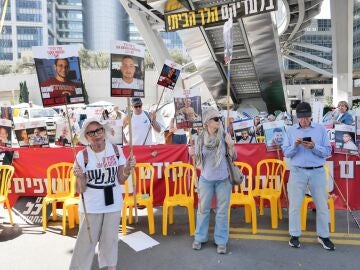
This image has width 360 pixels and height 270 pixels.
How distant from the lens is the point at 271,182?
19.6 feet

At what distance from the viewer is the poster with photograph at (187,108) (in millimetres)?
5621

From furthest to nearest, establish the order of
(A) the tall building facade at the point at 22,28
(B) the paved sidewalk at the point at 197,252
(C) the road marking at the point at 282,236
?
(A) the tall building facade at the point at 22,28
(C) the road marking at the point at 282,236
(B) the paved sidewalk at the point at 197,252

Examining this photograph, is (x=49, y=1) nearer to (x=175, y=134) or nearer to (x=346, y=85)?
(x=346, y=85)

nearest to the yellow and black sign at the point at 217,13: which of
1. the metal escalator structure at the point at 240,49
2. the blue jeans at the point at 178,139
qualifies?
the metal escalator structure at the point at 240,49

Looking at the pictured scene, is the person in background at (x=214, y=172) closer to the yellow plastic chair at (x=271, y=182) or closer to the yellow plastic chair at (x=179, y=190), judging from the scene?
the yellow plastic chair at (x=179, y=190)

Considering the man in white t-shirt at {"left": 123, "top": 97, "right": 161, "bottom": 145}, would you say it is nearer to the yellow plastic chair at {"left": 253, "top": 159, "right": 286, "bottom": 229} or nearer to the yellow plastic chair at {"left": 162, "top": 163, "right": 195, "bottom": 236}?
the yellow plastic chair at {"left": 162, "top": 163, "right": 195, "bottom": 236}

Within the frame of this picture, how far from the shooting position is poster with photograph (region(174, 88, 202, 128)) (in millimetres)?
5621

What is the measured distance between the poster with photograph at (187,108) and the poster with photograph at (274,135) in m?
1.14

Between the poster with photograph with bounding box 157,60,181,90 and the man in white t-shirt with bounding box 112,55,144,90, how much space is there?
132 cm

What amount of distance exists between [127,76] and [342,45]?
1870 cm

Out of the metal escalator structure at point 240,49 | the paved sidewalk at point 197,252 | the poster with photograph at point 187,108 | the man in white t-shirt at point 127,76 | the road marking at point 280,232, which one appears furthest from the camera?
the metal escalator structure at point 240,49

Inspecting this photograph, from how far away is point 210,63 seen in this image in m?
18.8

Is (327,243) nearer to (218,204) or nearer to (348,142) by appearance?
(218,204)

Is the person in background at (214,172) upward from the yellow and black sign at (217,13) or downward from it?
downward
